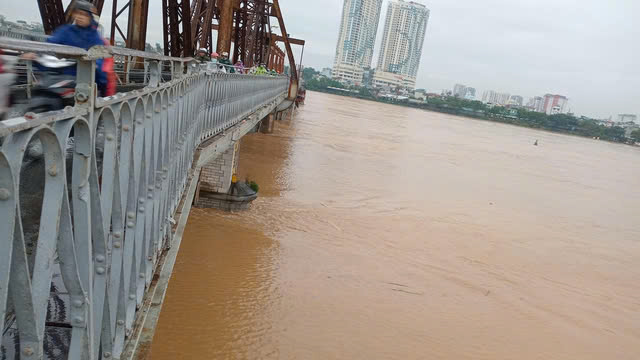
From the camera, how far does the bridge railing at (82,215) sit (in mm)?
1538

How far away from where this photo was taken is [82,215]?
6.60ft

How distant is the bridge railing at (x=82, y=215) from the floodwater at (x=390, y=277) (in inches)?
223

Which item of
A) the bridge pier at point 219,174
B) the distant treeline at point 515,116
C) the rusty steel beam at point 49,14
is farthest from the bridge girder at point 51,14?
the distant treeline at point 515,116

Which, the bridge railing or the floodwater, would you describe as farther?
the floodwater

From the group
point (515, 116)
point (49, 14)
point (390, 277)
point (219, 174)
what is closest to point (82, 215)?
point (49, 14)

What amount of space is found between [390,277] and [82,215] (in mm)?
11913

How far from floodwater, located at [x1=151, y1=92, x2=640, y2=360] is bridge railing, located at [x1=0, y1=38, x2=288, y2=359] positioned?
18.5 feet

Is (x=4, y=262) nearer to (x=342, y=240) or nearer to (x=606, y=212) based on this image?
(x=342, y=240)

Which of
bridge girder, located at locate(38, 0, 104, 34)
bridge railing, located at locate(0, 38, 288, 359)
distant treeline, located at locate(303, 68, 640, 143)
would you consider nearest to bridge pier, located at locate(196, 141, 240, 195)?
bridge girder, located at locate(38, 0, 104, 34)

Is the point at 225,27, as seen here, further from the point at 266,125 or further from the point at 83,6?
the point at 266,125

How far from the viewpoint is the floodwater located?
387 inches

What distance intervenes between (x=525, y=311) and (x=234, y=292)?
280 inches

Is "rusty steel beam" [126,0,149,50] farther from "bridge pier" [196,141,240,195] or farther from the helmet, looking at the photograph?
the helmet

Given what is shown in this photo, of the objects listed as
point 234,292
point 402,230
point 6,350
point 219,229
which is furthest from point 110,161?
point 402,230
